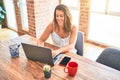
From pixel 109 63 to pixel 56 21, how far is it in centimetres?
84

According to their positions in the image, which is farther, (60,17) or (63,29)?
(63,29)

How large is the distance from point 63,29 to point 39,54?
0.64m

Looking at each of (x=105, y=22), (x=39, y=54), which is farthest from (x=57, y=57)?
(x=105, y=22)

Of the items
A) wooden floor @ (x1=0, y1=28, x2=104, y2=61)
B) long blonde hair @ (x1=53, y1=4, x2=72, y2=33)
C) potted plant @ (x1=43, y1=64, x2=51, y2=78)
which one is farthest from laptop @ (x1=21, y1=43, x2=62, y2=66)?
wooden floor @ (x1=0, y1=28, x2=104, y2=61)

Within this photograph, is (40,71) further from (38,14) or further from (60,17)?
(38,14)

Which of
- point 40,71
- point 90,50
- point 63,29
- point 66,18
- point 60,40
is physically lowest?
point 90,50

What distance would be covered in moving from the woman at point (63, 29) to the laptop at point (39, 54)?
1.13ft

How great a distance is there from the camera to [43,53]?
4.27 feet

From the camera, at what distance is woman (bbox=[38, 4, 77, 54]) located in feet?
5.69

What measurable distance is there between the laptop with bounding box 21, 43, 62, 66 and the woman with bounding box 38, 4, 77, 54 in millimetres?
345

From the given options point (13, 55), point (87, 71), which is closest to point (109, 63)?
point (87, 71)

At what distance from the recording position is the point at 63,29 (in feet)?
6.16

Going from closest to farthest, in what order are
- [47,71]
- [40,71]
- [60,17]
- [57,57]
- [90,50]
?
[47,71] < [40,71] < [57,57] < [60,17] < [90,50]

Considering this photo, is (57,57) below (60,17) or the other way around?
below
